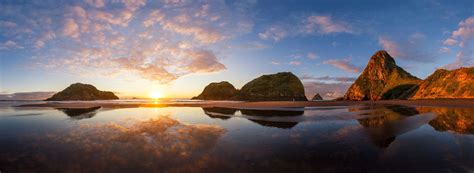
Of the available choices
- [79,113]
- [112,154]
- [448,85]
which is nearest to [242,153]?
[112,154]

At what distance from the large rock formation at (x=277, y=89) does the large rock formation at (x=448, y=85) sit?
2861 inches

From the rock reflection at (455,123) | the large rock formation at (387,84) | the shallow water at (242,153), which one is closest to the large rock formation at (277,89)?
the large rock formation at (387,84)

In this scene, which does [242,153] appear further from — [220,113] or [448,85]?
[448,85]

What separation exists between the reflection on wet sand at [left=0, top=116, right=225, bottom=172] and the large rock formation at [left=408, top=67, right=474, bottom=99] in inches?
4046

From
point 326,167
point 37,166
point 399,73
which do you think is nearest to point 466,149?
point 326,167

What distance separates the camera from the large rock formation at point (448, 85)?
79750 millimetres

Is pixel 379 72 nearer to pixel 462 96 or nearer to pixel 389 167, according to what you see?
pixel 462 96

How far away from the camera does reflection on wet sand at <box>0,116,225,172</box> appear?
796cm

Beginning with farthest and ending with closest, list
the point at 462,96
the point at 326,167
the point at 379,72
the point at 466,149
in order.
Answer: the point at 379,72 → the point at 462,96 → the point at 466,149 → the point at 326,167

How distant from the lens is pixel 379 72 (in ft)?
655

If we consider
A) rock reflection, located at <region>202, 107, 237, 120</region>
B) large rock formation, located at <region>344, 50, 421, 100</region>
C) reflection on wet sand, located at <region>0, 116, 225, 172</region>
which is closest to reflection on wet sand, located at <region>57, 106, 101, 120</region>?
reflection on wet sand, located at <region>0, 116, 225, 172</region>

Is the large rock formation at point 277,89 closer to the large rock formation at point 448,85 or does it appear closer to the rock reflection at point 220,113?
the large rock formation at point 448,85

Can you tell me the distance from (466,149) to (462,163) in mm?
2899

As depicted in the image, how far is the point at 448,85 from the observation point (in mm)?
92000
